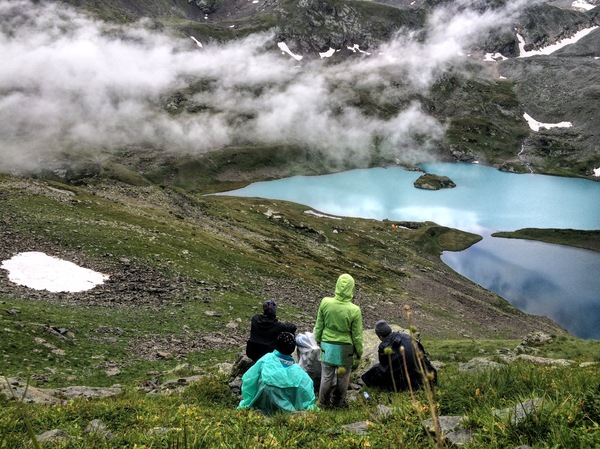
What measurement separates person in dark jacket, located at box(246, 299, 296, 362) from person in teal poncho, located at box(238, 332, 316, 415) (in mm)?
2300

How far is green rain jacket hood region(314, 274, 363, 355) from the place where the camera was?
11.2 metres

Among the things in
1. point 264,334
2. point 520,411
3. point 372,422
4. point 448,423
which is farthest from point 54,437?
point 520,411

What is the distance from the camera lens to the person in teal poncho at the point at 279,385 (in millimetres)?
10148

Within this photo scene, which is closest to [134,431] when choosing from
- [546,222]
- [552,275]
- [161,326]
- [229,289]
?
[161,326]

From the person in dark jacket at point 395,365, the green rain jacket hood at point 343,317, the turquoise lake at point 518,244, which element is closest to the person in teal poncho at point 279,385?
the green rain jacket hood at point 343,317

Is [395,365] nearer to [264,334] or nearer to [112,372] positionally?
[264,334]

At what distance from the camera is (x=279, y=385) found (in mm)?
10148

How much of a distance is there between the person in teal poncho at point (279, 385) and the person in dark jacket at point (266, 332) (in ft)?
7.55

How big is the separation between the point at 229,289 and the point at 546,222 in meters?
160

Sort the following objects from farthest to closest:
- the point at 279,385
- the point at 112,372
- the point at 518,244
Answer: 1. the point at 518,244
2. the point at 112,372
3. the point at 279,385

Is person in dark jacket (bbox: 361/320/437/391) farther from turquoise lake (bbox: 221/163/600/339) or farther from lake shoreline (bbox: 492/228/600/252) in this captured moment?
lake shoreline (bbox: 492/228/600/252)

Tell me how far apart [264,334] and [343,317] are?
3.17m

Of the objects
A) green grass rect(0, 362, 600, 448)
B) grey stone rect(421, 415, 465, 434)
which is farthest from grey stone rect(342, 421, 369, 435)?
grey stone rect(421, 415, 465, 434)

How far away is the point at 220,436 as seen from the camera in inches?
254
